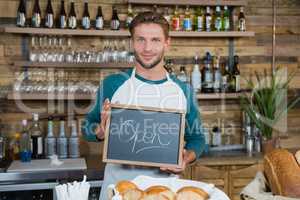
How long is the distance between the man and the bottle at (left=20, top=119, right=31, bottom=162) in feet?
3.84

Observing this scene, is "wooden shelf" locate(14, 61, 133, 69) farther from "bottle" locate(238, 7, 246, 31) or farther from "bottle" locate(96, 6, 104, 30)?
"bottle" locate(238, 7, 246, 31)

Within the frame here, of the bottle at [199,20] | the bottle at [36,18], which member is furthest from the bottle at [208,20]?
the bottle at [36,18]

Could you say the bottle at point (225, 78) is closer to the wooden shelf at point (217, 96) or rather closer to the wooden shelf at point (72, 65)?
the wooden shelf at point (217, 96)

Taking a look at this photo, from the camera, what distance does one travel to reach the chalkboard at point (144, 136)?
1.56 meters

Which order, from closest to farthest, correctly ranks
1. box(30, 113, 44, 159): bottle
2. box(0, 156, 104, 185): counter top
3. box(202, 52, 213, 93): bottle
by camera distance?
box(0, 156, 104, 185): counter top → box(30, 113, 44, 159): bottle → box(202, 52, 213, 93): bottle

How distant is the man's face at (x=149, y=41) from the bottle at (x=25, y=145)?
1532mm

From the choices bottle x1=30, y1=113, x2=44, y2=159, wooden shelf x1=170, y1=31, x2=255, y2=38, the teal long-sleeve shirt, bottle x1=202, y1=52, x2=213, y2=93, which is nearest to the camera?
the teal long-sleeve shirt

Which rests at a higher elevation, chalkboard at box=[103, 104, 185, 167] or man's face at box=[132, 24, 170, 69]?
man's face at box=[132, 24, 170, 69]

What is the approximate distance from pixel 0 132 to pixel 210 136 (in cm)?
167

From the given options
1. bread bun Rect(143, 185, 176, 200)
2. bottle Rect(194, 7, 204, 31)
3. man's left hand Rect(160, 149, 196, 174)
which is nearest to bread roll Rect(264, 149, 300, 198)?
man's left hand Rect(160, 149, 196, 174)

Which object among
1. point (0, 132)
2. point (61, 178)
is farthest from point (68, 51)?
point (61, 178)

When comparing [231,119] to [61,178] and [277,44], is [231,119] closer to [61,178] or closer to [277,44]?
[277,44]

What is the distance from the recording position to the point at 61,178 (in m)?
2.60

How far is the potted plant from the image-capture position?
10.7ft
